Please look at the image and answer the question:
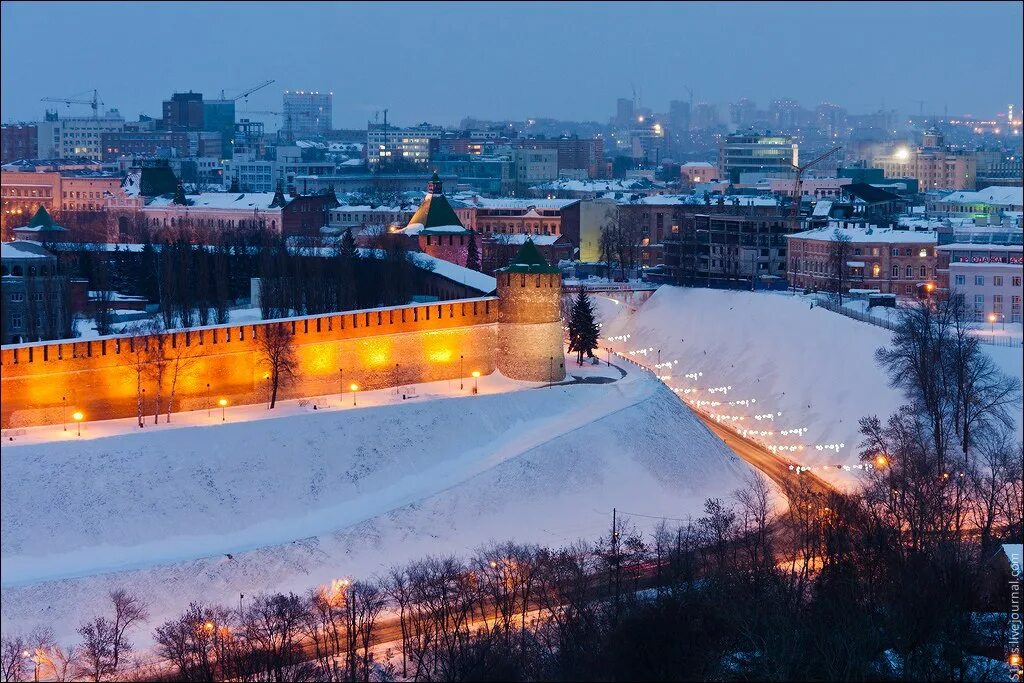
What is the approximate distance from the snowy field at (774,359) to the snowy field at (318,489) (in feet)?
9.91

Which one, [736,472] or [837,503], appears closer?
[837,503]

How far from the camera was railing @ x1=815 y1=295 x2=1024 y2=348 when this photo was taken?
40.5m

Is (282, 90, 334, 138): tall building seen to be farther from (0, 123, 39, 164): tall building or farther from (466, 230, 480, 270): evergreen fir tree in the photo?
(466, 230, 480, 270): evergreen fir tree

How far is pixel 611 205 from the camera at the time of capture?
232 feet

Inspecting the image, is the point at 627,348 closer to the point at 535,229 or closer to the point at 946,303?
the point at 946,303

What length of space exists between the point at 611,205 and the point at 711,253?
12.1 metres

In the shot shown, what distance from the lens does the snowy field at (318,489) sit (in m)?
28.9

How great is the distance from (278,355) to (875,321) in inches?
545

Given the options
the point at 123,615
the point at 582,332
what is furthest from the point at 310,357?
the point at 123,615

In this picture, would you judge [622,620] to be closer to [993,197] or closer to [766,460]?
[766,460]

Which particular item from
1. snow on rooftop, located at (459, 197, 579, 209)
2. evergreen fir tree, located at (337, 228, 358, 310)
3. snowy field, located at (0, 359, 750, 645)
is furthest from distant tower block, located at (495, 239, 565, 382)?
snow on rooftop, located at (459, 197, 579, 209)

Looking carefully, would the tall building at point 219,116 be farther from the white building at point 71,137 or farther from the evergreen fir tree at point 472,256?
the evergreen fir tree at point 472,256

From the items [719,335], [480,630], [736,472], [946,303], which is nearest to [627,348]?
[719,335]

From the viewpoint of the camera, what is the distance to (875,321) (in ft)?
143
